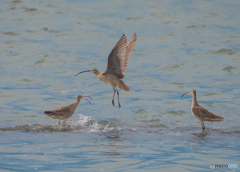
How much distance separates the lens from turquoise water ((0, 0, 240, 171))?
30.3ft

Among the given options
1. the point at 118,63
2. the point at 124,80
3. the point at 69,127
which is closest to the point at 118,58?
the point at 118,63

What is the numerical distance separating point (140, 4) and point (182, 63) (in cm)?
1430

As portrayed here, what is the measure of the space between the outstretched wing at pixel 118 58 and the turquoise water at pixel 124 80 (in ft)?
4.72

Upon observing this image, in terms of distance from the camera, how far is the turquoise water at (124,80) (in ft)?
30.3

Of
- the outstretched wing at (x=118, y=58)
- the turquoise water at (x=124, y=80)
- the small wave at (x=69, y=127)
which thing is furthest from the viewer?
the outstretched wing at (x=118, y=58)

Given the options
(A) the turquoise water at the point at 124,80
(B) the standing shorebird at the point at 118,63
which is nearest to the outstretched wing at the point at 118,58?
(B) the standing shorebird at the point at 118,63

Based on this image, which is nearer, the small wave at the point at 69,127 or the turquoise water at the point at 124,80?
the turquoise water at the point at 124,80

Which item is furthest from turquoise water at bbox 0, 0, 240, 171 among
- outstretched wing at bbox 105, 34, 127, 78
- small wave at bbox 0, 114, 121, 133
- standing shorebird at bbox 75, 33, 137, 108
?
outstretched wing at bbox 105, 34, 127, 78

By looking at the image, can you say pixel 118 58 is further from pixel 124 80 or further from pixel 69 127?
pixel 124 80

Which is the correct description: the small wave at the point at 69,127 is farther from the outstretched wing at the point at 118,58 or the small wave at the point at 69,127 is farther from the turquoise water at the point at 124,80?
the outstretched wing at the point at 118,58

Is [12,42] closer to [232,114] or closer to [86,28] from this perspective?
[86,28]

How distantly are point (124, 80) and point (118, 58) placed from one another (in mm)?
7434

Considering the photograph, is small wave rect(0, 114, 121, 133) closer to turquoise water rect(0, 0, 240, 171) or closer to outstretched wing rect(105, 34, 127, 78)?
turquoise water rect(0, 0, 240, 171)

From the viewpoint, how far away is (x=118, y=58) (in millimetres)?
12023
